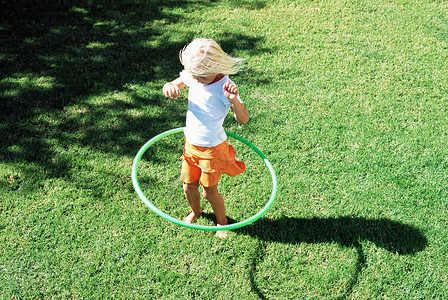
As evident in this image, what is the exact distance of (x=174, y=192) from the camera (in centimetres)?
395

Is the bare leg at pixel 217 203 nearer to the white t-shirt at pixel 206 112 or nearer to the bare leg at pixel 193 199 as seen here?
the bare leg at pixel 193 199

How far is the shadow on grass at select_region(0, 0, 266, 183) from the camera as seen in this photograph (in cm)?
438

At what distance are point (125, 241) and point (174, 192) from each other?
28.0 inches

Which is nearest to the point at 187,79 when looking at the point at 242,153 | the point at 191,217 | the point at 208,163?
the point at 208,163

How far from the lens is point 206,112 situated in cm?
276

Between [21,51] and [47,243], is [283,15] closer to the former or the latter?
[21,51]

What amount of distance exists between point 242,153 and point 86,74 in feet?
8.22

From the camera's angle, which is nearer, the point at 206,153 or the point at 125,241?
the point at 206,153

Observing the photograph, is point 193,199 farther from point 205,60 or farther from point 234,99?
point 205,60

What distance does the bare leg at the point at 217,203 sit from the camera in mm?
3178

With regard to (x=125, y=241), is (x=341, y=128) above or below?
above

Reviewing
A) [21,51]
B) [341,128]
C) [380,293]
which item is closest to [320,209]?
[380,293]

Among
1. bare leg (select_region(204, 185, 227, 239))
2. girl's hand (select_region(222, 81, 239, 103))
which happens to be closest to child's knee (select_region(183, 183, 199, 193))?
bare leg (select_region(204, 185, 227, 239))

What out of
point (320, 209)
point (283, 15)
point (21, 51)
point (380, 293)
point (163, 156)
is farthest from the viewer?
point (283, 15)
